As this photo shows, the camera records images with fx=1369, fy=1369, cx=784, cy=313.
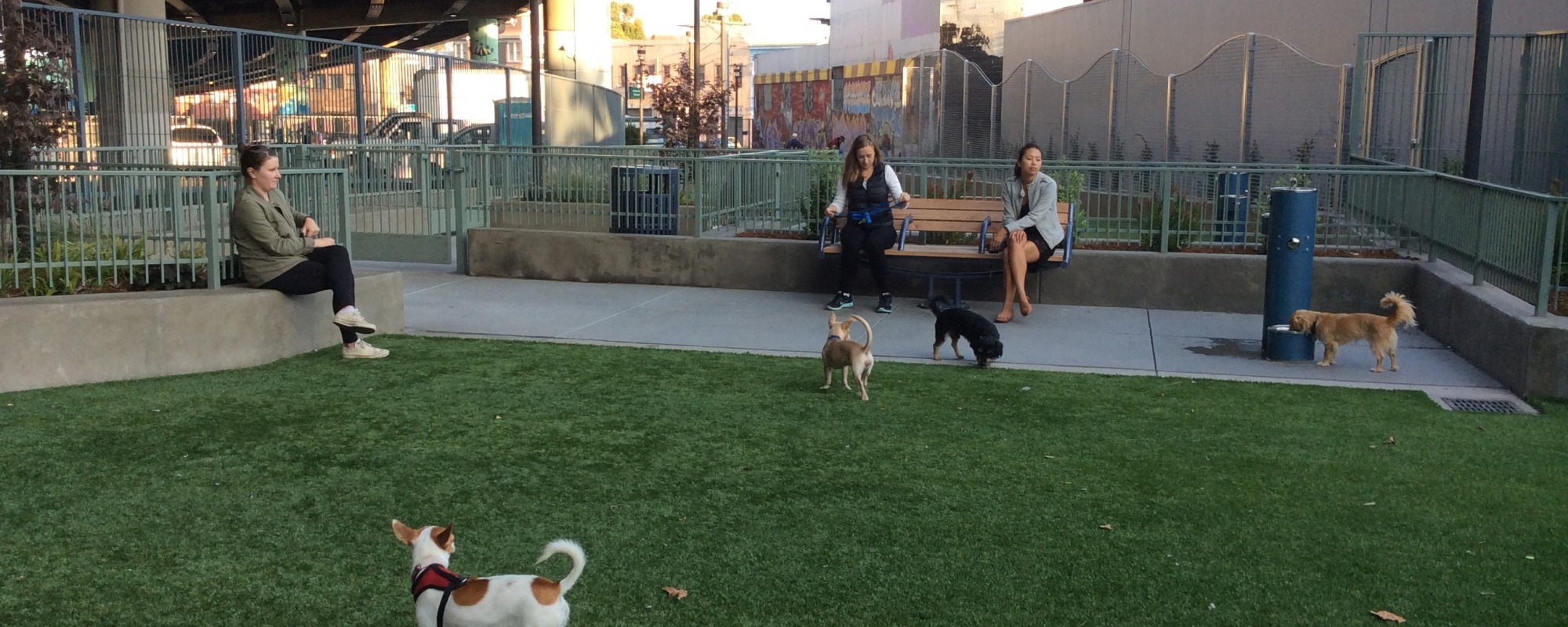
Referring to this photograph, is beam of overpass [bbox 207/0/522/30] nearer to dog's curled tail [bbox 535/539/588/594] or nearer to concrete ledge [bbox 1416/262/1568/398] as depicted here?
concrete ledge [bbox 1416/262/1568/398]

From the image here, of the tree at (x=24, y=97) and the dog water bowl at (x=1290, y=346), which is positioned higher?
the tree at (x=24, y=97)

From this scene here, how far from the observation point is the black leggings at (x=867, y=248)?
440 inches

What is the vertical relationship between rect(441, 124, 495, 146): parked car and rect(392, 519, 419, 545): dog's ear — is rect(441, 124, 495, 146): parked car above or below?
above

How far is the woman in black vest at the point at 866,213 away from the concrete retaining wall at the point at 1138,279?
38 centimetres

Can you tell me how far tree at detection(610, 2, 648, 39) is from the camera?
155 metres

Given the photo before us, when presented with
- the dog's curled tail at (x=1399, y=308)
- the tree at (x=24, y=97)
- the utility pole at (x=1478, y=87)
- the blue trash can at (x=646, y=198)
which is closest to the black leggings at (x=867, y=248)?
the blue trash can at (x=646, y=198)

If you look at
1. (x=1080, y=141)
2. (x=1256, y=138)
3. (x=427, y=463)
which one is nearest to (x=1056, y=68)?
(x=1080, y=141)

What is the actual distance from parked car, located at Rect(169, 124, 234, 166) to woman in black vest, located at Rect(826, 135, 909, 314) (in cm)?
839

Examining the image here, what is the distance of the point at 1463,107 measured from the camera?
1386 cm

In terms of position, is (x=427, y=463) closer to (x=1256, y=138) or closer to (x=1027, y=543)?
(x=1027, y=543)

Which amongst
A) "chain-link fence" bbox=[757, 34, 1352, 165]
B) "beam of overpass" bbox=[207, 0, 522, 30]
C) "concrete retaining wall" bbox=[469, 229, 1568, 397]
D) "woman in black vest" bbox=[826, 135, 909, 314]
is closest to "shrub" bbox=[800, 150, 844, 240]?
"concrete retaining wall" bbox=[469, 229, 1568, 397]

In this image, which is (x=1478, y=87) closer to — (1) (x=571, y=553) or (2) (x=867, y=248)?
(2) (x=867, y=248)

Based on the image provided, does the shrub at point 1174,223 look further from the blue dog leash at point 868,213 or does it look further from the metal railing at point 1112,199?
the blue dog leash at point 868,213

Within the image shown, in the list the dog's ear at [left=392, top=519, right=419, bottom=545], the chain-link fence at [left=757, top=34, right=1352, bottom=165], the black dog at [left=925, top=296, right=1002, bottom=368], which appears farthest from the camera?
the chain-link fence at [left=757, top=34, right=1352, bottom=165]
